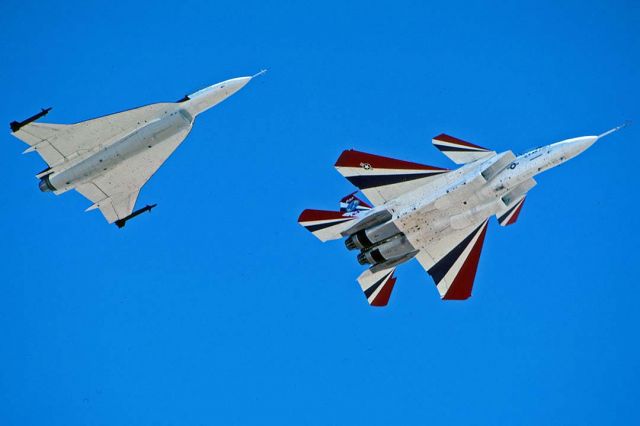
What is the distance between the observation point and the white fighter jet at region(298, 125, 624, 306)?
1073 inches

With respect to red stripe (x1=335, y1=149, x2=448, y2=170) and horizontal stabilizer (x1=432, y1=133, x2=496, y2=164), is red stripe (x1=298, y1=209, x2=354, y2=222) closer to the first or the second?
red stripe (x1=335, y1=149, x2=448, y2=170)

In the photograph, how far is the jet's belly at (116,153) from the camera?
32031 mm

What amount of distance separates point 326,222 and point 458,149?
17.2ft

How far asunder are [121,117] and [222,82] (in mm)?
4085

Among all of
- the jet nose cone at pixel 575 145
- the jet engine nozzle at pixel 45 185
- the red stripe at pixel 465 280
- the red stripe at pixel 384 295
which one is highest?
the jet engine nozzle at pixel 45 185

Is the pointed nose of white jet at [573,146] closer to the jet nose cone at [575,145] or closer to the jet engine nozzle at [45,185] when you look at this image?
the jet nose cone at [575,145]

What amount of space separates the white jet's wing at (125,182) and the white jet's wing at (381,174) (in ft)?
23.7

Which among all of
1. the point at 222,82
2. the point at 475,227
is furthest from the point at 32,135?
the point at 475,227

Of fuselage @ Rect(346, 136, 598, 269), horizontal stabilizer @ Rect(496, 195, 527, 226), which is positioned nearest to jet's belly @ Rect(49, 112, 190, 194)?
fuselage @ Rect(346, 136, 598, 269)

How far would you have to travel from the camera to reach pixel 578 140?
86.4 feet

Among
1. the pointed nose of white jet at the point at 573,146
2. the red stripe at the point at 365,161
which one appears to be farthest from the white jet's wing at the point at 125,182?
the pointed nose of white jet at the point at 573,146

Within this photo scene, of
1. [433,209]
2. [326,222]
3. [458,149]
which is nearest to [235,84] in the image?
[326,222]

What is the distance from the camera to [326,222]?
96.3 ft

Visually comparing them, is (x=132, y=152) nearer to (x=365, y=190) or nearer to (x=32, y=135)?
(x=32, y=135)
